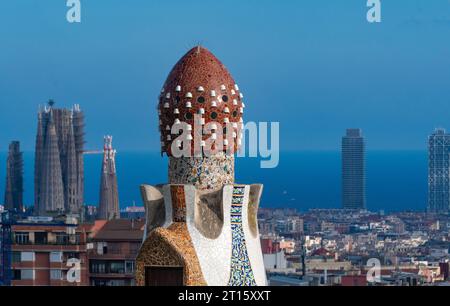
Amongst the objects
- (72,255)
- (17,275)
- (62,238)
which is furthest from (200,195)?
(62,238)

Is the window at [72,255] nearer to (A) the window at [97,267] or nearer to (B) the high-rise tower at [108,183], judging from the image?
(A) the window at [97,267]

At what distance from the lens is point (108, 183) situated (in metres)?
124

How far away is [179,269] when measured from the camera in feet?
34.5

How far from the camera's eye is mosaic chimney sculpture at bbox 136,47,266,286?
34.4ft

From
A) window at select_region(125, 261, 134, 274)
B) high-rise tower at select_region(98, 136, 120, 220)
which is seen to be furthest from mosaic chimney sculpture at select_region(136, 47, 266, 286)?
high-rise tower at select_region(98, 136, 120, 220)

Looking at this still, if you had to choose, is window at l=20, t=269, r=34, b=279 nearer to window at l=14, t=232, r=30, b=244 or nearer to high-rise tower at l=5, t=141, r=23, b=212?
window at l=14, t=232, r=30, b=244

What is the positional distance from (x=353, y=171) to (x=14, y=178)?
31623 mm

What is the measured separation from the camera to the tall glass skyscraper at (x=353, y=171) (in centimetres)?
13562

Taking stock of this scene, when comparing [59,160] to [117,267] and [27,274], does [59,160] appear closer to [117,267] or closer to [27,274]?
[27,274]

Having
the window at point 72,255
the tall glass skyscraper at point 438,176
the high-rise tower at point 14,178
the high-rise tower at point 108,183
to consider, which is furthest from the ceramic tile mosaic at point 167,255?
the tall glass skyscraper at point 438,176

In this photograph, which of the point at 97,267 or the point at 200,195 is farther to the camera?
the point at 97,267

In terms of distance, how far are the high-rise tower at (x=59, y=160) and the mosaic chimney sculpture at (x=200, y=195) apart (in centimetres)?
11296
